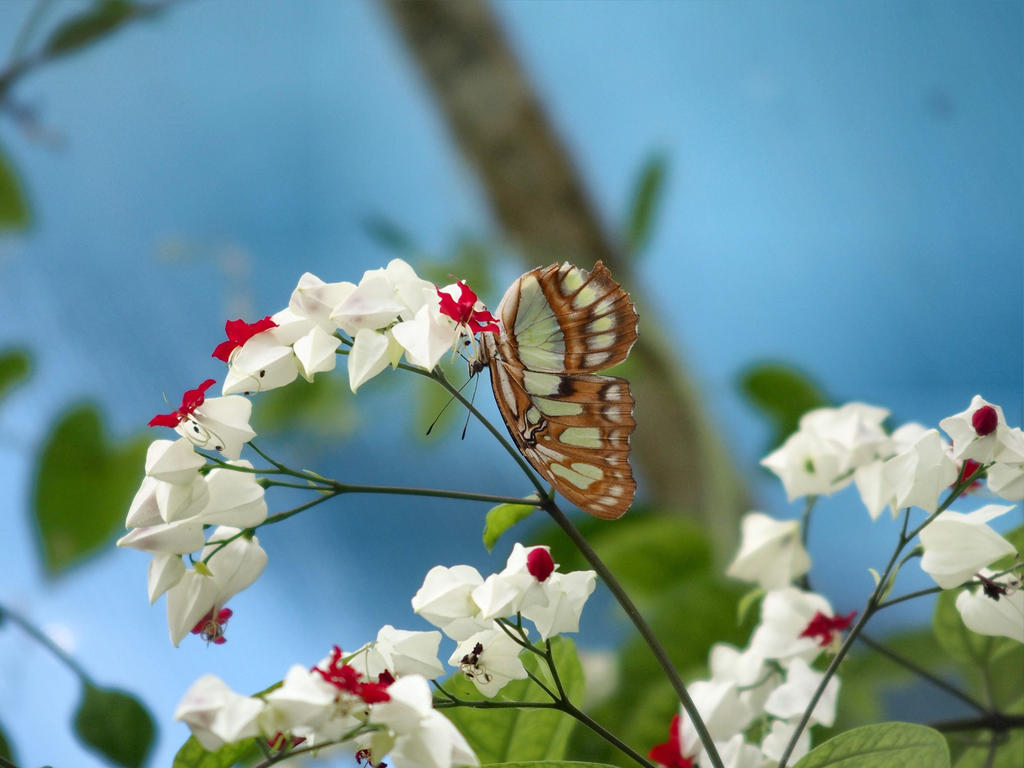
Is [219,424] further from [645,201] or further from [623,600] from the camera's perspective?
[645,201]

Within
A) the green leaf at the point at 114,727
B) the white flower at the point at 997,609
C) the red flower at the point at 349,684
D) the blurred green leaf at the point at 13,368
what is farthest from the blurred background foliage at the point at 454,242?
the red flower at the point at 349,684

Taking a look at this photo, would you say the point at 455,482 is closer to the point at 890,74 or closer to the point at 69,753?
the point at 69,753

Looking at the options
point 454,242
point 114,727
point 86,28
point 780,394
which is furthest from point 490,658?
point 86,28

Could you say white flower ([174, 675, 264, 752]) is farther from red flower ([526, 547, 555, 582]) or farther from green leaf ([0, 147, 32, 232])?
green leaf ([0, 147, 32, 232])

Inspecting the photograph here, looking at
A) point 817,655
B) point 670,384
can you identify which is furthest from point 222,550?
point 670,384

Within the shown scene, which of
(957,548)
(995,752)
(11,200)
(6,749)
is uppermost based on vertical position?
(11,200)

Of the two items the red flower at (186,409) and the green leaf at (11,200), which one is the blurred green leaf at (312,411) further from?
the red flower at (186,409)

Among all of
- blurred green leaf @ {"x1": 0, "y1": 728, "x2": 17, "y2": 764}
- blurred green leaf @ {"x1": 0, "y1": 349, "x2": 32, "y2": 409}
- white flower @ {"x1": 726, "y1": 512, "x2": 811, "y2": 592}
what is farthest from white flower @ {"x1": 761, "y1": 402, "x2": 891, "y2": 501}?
blurred green leaf @ {"x1": 0, "y1": 349, "x2": 32, "y2": 409}
